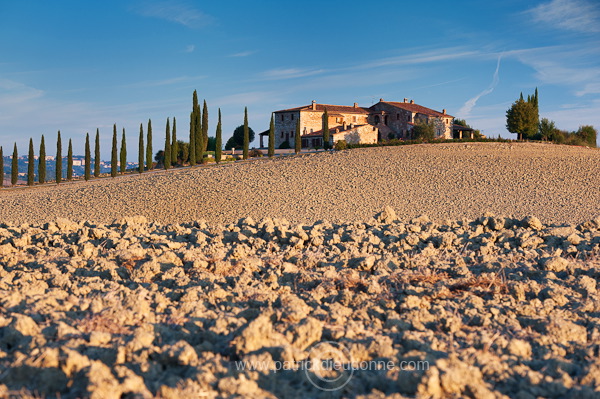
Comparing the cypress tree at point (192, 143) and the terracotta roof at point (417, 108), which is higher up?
the terracotta roof at point (417, 108)

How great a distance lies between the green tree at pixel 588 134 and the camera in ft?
173

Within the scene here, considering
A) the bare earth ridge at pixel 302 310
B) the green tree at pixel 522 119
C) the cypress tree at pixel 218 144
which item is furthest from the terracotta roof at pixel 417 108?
the bare earth ridge at pixel 302 310

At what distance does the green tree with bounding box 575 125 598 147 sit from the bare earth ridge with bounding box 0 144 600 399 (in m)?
49.2

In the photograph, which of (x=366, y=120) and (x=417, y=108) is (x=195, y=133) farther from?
(x=417, y=108)

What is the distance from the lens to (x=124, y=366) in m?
3.44

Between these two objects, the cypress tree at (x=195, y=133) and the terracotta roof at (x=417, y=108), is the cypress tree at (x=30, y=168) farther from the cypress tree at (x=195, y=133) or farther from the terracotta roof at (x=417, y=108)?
the terracotta roof at (x=417, y=108)

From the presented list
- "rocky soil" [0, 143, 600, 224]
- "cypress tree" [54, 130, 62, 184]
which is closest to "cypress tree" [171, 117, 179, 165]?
"cypress tree" [54, 130, 62, 184]

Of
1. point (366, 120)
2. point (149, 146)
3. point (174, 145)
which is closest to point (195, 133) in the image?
point (174, 145)

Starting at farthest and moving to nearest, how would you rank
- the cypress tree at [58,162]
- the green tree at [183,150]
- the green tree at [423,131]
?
the green tree at [423,131] < the green tree at [183,150] < the cypress tree at [58,162]

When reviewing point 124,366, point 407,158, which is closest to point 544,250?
point 124,366

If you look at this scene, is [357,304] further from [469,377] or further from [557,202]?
[557,202]

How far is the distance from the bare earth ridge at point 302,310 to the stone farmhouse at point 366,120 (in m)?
49.5

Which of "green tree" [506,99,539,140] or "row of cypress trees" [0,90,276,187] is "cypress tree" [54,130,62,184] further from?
"green tree" [506,99,539,140]

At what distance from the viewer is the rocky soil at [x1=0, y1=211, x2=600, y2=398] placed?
339 cm
